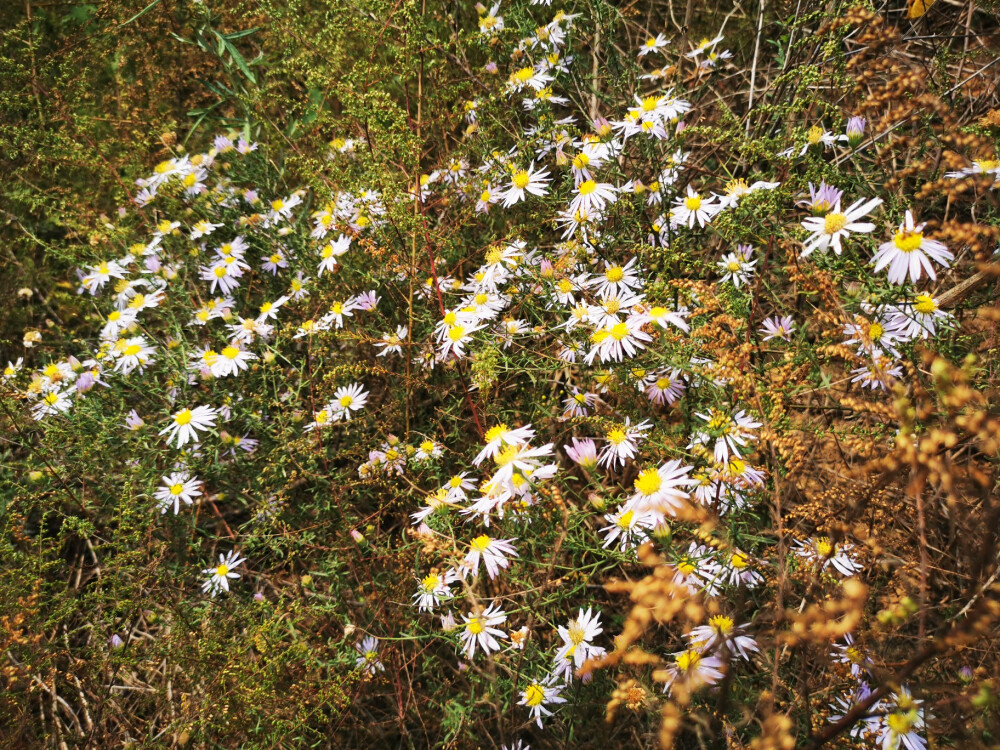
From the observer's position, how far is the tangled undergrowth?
130 cm

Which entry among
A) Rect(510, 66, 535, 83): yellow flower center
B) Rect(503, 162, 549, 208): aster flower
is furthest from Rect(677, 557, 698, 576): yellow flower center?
Rect(510, 66, 535, 83): yellow flower center

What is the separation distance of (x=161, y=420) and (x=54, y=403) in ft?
1.47

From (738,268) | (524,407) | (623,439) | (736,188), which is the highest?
(736,188)

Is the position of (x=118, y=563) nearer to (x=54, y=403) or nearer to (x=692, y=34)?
(x=54, y=403)

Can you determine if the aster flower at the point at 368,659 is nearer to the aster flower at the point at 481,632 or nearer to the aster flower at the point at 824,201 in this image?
the aster flower at the point at 481,632

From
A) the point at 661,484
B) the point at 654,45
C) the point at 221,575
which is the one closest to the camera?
the point at 661,484

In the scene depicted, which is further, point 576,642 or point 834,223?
point 576,642

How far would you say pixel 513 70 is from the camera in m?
2.45

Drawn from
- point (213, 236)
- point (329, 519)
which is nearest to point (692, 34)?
Answer: point (213, 236)

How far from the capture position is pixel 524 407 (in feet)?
7.00

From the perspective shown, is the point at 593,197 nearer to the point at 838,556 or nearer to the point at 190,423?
the point at 838,556

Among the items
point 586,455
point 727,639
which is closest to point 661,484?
point 586,455

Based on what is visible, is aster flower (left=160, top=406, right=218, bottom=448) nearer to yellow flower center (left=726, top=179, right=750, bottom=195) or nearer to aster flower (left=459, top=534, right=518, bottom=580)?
aster flower (left=459, top=534, right=518, bottom=580)

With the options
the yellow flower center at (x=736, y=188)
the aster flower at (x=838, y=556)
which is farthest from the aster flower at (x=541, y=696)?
the yellow flower center at (x=736, y=188)
